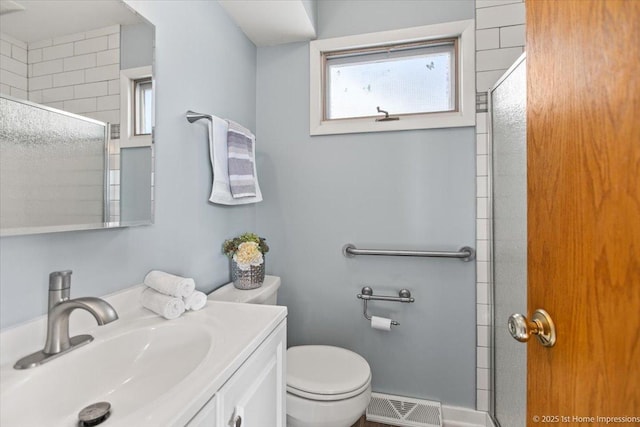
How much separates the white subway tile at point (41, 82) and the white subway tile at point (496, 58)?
5.88 ft

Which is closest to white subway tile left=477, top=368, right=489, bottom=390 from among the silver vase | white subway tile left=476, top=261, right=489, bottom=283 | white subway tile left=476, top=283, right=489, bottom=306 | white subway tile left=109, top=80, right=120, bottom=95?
white subway tile left=476, top=283, right=489, bottom=306

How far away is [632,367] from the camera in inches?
15.3

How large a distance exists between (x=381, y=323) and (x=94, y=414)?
1.29m

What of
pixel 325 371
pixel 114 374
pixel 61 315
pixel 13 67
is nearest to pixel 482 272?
pixel 325 371

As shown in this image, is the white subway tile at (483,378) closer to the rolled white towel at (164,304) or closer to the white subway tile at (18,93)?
the rolled white towel at (164,304)

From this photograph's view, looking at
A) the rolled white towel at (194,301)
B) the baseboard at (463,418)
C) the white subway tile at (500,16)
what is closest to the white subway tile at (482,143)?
the white subway tile at (500,16)

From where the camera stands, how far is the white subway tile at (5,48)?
2.26 feet

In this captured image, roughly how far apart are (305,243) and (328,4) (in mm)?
1441

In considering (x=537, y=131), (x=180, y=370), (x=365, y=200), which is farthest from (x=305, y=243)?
(x=537, y=131)

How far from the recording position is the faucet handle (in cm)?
74

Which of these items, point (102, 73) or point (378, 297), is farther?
point (378, 297)

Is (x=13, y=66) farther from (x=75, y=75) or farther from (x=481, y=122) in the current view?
(x=481, y=122)

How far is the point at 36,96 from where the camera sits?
0.75 meters

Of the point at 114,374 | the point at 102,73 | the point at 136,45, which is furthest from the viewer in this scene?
the point at 136,45
